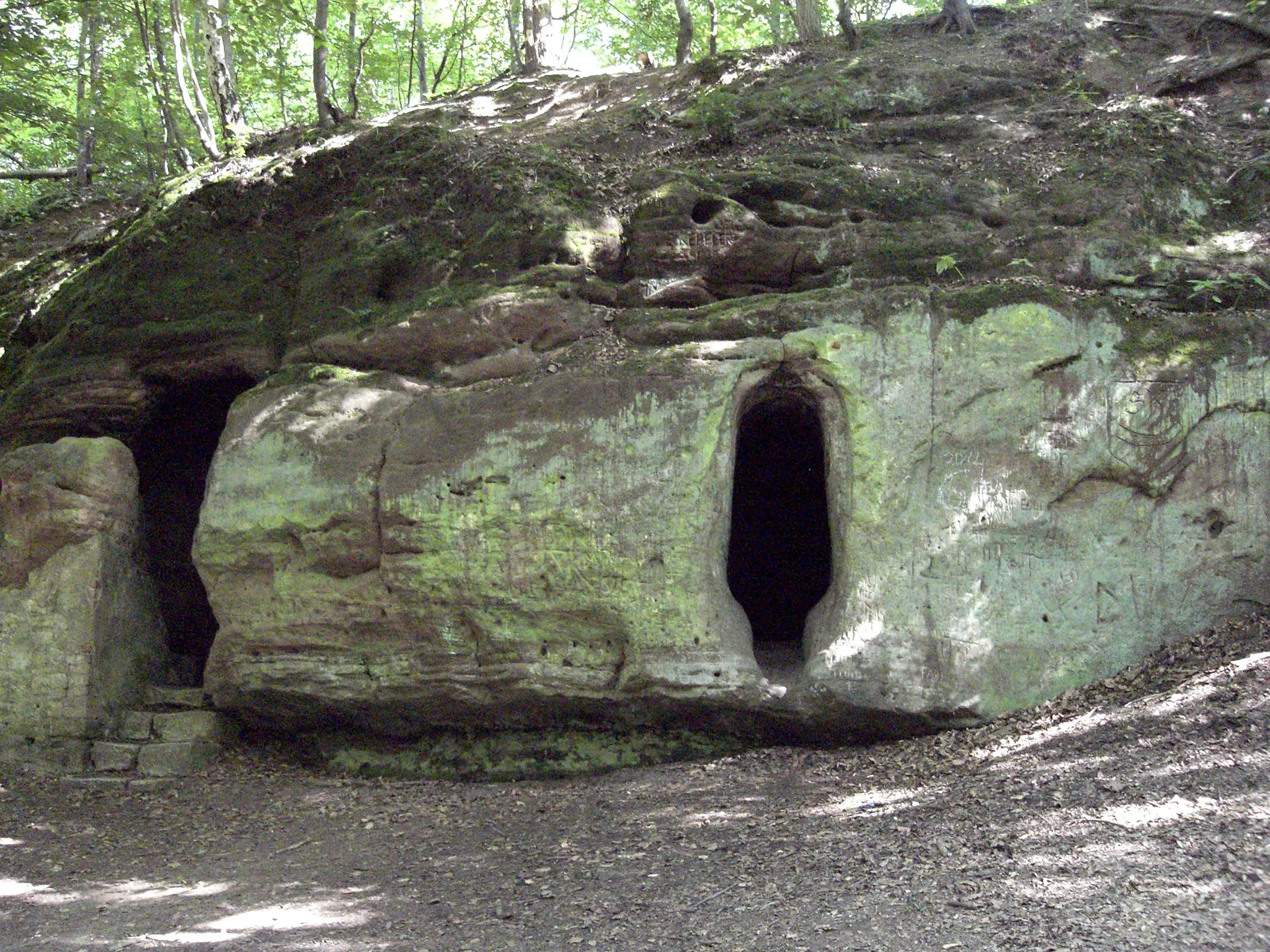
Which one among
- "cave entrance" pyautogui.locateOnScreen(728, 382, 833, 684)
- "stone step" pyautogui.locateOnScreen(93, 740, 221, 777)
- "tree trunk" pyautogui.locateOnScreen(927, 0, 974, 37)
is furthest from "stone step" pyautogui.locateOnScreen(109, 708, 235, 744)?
"tree trunk" pyautogui.locateOnScreen(927, 0, 974, 37)

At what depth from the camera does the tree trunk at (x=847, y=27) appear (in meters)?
10.5

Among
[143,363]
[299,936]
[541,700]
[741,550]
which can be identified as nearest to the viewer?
[299,936]

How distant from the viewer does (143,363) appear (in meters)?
8.70

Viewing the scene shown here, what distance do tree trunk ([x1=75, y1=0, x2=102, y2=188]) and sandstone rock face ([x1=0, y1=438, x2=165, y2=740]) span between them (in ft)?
19.1

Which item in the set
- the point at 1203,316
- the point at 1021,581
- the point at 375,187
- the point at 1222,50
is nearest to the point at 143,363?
the point at 375,187

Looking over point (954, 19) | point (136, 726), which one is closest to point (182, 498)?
point (136, 726)

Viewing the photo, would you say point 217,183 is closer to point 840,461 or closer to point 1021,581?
point 840,461

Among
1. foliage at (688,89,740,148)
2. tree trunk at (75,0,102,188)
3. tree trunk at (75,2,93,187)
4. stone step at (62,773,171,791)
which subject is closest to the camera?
stone step at (62,773,171,791)

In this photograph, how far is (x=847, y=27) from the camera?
10.7 meters

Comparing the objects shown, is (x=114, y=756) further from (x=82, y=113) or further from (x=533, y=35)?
(x=82, y=113)

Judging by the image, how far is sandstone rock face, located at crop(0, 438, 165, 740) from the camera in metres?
8.10

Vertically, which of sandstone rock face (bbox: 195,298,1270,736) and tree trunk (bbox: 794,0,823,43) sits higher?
tree trunk (bbox: 794,0,823,43)

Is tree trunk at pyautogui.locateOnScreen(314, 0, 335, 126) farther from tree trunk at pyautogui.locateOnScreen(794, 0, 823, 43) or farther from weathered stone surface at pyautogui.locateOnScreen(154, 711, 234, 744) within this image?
weathered stone surface at pyautogui.locateOnScreen(154, 711, 234, 744)

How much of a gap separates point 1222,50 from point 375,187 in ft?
25.7
